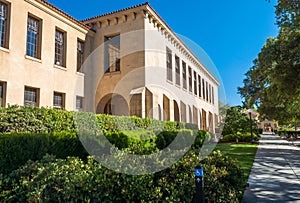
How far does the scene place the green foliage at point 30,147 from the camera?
525 cm

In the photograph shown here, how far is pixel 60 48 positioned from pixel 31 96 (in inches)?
155

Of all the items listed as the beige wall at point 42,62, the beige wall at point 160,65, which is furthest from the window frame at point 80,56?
the beige wall at point 160,65

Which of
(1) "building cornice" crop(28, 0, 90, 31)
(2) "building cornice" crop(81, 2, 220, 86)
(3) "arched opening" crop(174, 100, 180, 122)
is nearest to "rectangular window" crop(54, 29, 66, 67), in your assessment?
(1) "building cornice" crop(28, 0, 90, 31)

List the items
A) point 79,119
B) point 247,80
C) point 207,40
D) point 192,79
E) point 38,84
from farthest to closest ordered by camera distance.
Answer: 1. point 247,80
2. point 192,79
3. point 38,84
4. point 207,40
5. point 79,119

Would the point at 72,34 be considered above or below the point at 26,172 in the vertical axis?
above

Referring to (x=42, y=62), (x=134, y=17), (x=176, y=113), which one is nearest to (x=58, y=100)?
(x=42, y=62)

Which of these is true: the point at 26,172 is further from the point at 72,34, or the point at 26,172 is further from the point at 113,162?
the point at 72,34

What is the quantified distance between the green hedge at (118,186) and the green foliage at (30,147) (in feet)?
3.27

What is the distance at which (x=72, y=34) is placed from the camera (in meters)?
15.2

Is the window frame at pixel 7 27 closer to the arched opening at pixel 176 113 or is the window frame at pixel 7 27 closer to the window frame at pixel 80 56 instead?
the window frame at pixel 80 56

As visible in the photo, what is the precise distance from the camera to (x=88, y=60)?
1670cm

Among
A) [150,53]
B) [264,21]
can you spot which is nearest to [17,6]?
[150,53]

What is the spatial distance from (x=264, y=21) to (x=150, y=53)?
7510mm

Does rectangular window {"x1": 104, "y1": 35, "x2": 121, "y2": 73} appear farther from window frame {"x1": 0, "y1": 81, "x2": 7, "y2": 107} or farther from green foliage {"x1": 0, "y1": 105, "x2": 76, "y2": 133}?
green foliage {"x1": 0, "y1": 105, "x2": 76, "y2": 133}
